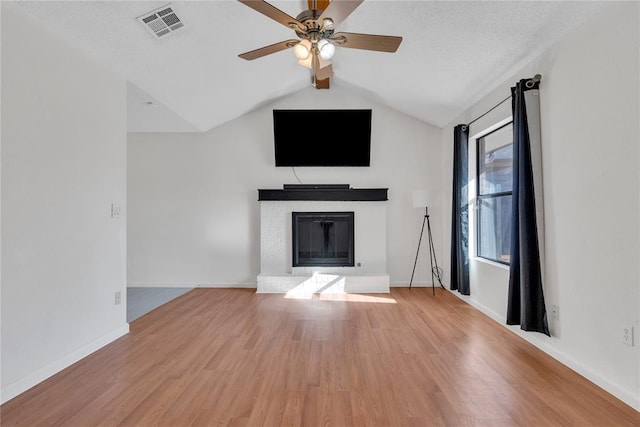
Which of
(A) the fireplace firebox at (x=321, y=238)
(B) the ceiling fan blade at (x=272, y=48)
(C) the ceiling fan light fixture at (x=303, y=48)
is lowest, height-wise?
(A) the fireplace firebox at (x=321, y=238)

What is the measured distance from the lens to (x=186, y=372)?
2418 millimetres

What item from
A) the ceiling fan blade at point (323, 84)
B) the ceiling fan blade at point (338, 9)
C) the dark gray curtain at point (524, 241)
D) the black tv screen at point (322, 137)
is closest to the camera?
the ceiling fan blade at point (338, 9)

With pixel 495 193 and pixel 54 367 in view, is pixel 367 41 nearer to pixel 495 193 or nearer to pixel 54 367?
pixel 495 193

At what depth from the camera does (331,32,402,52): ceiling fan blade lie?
2.33 meters

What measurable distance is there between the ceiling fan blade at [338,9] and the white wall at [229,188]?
10.6 feet

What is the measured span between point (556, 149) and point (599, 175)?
50 cm

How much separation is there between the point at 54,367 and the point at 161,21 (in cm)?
286

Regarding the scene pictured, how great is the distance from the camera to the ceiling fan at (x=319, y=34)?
2096 mm

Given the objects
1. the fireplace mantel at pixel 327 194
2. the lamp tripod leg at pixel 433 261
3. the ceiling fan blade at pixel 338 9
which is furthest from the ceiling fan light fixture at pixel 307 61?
the lamp tripod leg at pixel 433 261

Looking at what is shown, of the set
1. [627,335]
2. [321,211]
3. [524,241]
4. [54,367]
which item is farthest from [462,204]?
[54,367]

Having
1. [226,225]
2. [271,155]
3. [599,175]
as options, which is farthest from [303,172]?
[599,175]

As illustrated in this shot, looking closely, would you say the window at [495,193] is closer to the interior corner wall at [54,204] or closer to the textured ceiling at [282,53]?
the textured ceiling at [282,53]

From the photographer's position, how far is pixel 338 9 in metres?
2.07

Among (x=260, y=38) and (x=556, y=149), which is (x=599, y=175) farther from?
(x=260, y=38)
